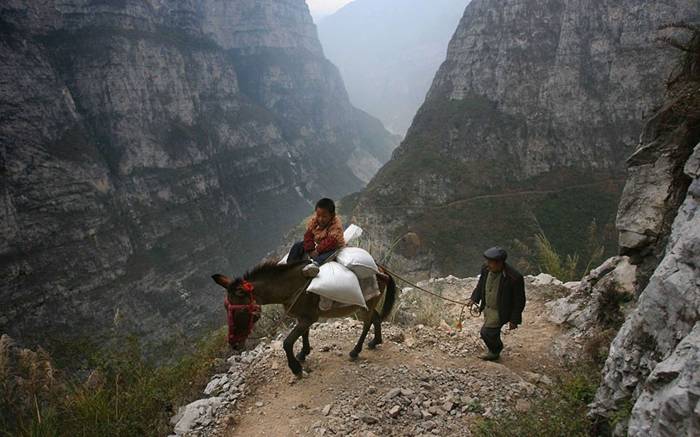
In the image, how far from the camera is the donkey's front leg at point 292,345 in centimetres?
541

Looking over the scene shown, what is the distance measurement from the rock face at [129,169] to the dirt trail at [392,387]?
23.7 meters

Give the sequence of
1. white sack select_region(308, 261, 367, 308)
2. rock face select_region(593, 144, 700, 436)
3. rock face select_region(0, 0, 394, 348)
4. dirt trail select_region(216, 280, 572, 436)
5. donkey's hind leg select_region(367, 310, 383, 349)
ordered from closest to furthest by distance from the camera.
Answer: rock face select_region(593, 144, 700, 436), dirt trail select_region(216, 280, 572, 436), white sack select_region(308, 261, 367, 308), donkey's hind leg select_region(367, 310, 383, 349), rock face select_region(0, 0, 394, 348)

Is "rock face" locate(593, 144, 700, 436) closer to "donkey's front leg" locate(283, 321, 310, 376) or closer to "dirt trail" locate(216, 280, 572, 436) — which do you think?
"dirt trail" locate(216, 280, 572, 436)

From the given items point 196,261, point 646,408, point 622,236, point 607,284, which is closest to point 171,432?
point 646,408

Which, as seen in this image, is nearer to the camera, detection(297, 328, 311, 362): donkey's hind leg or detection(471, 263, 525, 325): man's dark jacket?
detection(471, 263, 525, 325): man's dark jacket

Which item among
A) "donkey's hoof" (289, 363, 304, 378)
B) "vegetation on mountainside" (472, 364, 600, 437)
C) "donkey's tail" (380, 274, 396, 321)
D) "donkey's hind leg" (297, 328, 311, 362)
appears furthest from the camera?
"donkey's tail" (380, 274, 396, 321)

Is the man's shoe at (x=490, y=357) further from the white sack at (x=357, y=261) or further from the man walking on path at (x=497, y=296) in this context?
the white sack at (x=357, y=261)

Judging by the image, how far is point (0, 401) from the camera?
516cm

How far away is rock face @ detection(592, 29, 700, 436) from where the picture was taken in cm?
245

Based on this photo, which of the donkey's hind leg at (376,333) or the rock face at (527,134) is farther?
the rock face at (527,134)

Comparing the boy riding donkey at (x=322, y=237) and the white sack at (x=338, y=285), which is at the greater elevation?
the boy riding donkey at (x=322, y=237)

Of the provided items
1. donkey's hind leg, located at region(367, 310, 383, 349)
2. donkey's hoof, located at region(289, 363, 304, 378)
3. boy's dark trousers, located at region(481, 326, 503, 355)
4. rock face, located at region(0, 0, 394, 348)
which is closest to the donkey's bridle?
donkey's hoof, located at region(289, 363, 304, 378)

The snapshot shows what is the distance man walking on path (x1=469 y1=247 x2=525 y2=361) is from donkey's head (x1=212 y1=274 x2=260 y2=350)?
10.1ft

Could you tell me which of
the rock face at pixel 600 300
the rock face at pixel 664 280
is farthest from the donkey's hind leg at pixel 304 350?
the rock face at pixel 600 300
